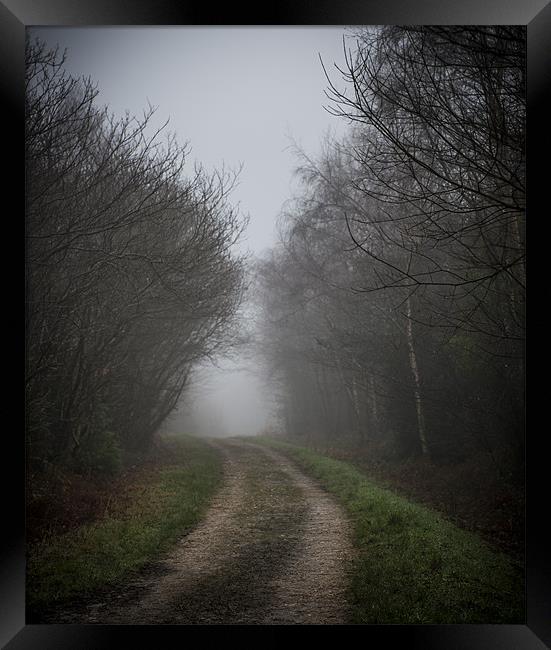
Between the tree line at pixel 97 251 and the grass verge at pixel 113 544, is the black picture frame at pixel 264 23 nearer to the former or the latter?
the grass verge at pixel 113 544

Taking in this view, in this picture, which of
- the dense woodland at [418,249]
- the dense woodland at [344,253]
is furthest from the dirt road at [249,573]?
the dense woodland at [418,249]

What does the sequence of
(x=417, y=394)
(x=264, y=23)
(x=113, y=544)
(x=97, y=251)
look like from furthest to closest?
1. (x=417, y=394)
2. (x=97, y=251)
3. (x=113, y=544)
4. (x=264, y=23)

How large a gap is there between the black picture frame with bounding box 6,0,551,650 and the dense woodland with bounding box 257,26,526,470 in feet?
0.54

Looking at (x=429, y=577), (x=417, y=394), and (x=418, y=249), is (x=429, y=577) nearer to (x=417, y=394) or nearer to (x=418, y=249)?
(x=417, y=394)

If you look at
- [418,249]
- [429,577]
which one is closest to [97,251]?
[418,249]

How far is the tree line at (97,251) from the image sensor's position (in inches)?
177

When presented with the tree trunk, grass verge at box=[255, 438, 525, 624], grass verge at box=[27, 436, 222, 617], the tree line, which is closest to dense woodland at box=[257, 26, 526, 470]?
the tree trunk

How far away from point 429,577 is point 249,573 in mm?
1613

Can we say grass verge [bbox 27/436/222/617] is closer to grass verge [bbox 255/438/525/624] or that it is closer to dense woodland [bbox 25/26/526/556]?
dense woodland [bbox 25/26/526/556]

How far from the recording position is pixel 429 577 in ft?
13.5

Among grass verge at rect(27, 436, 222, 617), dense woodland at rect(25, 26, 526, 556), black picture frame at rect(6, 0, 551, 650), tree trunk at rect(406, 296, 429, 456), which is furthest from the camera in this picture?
tree trunk at rect(406, 296, 429, 456)

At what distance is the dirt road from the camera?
12.9 ft
